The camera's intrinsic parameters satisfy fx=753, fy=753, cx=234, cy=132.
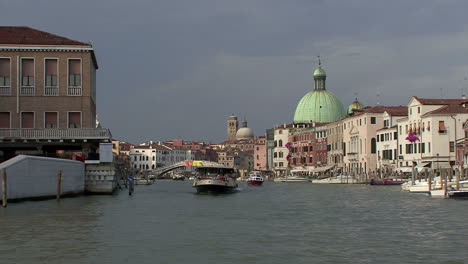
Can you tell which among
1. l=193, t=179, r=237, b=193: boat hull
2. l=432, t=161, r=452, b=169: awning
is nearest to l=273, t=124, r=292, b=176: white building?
l=432, t=161, r=452, b=169: awning

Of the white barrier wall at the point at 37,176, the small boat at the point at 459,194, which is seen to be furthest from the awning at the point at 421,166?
the white barrier wall at the point at 37,176

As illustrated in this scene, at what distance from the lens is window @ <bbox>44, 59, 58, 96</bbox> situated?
42625mm

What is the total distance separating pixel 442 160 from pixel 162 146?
127 meters

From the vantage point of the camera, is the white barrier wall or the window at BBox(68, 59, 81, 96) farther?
the window at BBox(68, 59, 81, 96)

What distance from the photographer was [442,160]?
6656 cm

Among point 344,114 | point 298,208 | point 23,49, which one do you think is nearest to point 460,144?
point 298,208

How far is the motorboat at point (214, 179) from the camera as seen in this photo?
48344 mm

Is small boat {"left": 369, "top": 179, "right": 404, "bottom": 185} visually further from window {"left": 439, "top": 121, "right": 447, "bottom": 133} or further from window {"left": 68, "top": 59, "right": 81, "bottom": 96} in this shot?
window {"left": 68, "top": 59, "right": 81, "bottom": 96}

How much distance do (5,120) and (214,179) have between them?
13592 millimetres

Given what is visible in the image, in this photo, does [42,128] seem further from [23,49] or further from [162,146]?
[162,146]

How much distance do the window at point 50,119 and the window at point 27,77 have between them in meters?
1.45

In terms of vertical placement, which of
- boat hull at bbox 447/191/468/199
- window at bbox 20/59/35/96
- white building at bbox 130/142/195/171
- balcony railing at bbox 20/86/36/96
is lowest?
boat hull at bbox 447/191/468/199

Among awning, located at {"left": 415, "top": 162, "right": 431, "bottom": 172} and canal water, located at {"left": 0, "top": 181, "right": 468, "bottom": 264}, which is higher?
awning, located at {"left": 415, "top": 162, "right": 431, "bottom": 172}

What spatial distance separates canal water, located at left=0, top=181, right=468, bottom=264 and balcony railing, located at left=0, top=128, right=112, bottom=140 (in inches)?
353
